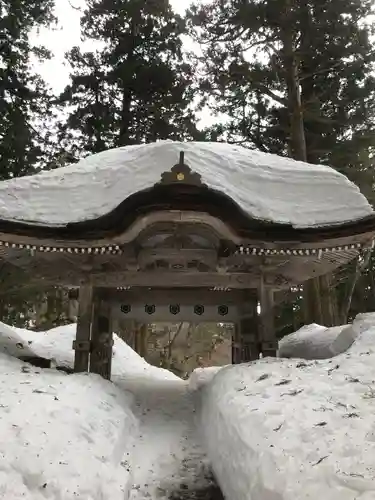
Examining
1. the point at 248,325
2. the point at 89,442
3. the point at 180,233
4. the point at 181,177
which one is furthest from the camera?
the point at 248,325

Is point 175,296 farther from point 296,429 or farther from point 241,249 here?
point 296,429

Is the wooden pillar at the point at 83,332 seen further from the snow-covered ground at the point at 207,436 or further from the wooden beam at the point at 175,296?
the snow-covered ground at the point at 207,436

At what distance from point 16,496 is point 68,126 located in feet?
55.0

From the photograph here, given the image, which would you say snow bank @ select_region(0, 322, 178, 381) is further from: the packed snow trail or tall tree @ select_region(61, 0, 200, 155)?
tall tree @ select_region(61, 0, 200, 155)

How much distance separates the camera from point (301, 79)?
15.5m

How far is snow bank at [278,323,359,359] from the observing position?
9159 millimetres

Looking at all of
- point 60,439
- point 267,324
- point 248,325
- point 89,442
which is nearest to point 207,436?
point 89,442

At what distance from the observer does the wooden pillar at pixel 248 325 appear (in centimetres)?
983

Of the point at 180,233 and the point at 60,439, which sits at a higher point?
the point at 180,233

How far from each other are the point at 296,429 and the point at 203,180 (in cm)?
576

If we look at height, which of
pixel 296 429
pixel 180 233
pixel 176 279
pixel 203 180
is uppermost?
pixel 203 180

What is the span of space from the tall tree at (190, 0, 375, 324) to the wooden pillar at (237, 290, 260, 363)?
14.4 feet

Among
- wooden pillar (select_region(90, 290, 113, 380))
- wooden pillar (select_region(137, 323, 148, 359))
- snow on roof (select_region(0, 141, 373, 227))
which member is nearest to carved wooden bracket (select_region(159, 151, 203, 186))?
snow on roof (select_region(0, 141, 373, 227))

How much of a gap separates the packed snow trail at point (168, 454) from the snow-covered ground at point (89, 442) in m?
0.01
